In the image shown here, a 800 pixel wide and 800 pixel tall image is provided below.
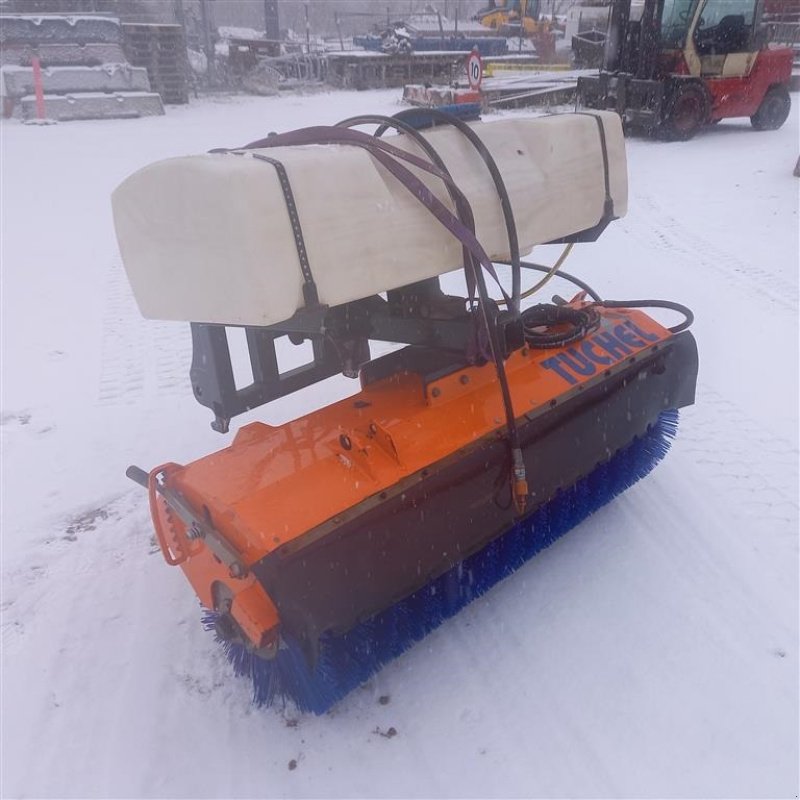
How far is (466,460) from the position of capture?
78.3 inches

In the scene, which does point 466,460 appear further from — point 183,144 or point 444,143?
point 183,144

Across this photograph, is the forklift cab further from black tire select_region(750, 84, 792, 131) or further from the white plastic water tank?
the white plastic water tank

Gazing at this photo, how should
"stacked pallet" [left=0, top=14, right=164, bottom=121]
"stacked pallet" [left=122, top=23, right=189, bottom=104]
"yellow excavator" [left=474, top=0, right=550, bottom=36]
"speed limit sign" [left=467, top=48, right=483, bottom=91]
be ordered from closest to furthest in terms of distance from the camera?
"speed limit sign" [left=467, top=48, right=483, bottom=91] < "stacked pallet" [left=0, top=14, right=164, bottom=121] < "stacked pallet" [left=122, top=23, right=189, bottom=104] < "yellow excavator" [left=474, top=0, right=550, bottom=36]

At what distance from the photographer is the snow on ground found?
180 centimetres

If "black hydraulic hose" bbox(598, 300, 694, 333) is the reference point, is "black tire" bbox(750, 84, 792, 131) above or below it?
below

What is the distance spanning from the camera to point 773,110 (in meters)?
9.40

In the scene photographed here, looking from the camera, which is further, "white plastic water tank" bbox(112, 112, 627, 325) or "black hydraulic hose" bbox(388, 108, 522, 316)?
"black hydraulic hose" bbox(388, 108, 522, 316)

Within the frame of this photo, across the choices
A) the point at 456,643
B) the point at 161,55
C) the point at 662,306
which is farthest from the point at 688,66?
the point at 161,55

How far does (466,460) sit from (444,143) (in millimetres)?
881

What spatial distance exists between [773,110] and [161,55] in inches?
437

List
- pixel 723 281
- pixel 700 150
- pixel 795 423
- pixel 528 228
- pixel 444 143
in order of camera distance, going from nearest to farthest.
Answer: pixel 444 143, pixel 528 228, pixel 795 423, pixel 723 281, pixel 700 150

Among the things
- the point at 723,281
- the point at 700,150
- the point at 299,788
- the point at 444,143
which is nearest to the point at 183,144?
the point at 700,150

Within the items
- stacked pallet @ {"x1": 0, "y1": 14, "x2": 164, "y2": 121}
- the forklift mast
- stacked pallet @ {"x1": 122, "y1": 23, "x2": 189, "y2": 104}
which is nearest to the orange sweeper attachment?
the forklift mast

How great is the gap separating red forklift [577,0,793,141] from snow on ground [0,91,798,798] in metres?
6.16
